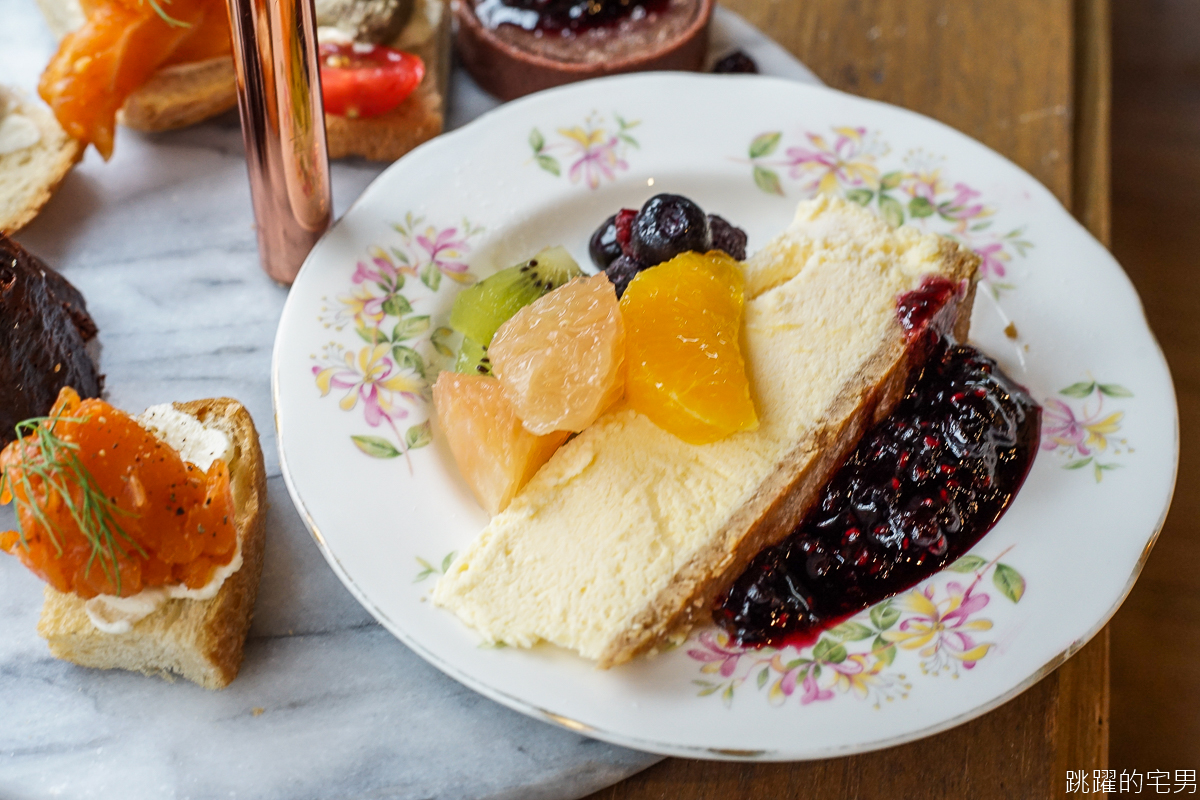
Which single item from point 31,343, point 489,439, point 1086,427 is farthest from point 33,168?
point 1086,427

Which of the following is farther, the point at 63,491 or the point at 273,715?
the point at 273,715

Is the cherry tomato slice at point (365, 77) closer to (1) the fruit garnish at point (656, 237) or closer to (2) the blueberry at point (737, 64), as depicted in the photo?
(1) the fruit garnish at point (656, 237)

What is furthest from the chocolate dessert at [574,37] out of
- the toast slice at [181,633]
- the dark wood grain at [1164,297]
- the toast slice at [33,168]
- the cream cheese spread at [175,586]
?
the dark wood grain at [1164,297]

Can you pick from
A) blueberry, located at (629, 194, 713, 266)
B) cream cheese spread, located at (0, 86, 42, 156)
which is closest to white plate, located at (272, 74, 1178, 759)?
blueberry, located at (629, 194, 713, 266)

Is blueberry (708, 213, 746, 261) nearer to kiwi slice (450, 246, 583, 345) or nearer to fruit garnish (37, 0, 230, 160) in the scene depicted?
kiwi slice (450, 246, 583, 345)

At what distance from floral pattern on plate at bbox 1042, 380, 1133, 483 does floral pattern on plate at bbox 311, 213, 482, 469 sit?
135 cm

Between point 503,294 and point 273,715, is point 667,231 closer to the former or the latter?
point 503,294

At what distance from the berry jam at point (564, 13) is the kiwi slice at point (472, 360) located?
1219mm

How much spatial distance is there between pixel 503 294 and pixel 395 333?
26cm

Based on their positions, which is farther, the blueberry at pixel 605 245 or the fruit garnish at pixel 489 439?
the blueberry at pixel 605 245

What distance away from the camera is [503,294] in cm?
223

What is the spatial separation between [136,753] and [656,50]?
2.26 metres

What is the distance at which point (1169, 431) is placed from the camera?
6.81ft

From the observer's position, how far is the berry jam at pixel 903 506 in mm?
1853
